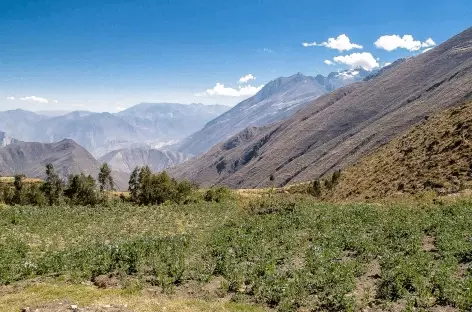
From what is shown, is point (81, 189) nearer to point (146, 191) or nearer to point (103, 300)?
point (146, 191)

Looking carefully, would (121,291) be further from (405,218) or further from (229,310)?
(405,218)

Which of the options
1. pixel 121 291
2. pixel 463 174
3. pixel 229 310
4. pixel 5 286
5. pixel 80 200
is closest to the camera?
pixel 229 310

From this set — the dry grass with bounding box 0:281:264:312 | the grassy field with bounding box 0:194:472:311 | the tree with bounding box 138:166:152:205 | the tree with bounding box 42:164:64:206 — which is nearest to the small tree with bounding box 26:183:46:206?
the tree with bounding box 42:164:64:206

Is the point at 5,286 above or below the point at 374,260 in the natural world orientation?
above

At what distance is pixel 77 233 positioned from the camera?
3672 cm

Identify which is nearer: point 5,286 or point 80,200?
point 5,286

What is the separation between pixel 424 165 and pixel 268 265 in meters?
50.5

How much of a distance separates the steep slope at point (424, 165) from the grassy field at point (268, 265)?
17967 mm

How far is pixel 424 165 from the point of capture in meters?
62.8

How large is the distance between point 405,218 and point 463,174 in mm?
25157

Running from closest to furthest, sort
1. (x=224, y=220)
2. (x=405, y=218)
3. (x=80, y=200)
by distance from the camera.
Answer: (x=405, y=218) < (x=224, y=220) < (x=80, y=200)

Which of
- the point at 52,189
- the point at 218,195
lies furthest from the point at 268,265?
the point at 52,189

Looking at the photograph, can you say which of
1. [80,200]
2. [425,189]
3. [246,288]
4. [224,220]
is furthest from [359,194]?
[80,200]

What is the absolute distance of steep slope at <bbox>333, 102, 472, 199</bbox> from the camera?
177 feet
